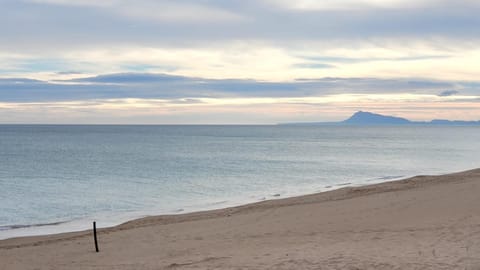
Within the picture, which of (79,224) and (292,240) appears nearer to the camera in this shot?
(292,240)

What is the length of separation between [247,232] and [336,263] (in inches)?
240

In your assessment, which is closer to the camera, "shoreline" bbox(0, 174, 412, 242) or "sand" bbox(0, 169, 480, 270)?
"sand" bbox(0, 169, 480, 270)

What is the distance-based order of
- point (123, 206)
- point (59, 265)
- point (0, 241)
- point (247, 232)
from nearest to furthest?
point (59, 265) < point (247, 232) < point (0, 241) < point (123, 206)

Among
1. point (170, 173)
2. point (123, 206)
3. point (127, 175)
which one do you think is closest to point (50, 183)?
point (127, 175)

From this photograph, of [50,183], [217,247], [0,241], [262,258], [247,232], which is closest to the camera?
[262,258]

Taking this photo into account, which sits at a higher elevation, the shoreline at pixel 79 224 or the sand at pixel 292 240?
the sand at pixel 292 240

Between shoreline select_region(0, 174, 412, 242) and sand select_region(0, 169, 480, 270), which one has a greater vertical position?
A: sand select_region(0, 169, 480, 270)

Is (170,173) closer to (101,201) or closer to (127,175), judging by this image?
(127,175)

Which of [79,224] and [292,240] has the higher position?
[292,240]

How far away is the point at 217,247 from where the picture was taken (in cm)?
1499

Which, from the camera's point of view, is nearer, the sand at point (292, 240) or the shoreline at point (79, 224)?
the sand at point (292, 240)

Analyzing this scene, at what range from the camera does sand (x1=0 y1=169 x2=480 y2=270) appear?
1207cm

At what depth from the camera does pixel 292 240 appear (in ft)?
50.1

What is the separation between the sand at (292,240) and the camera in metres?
12.1
